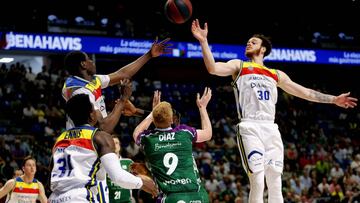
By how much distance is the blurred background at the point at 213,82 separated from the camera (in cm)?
1889

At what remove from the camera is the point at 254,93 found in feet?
24.7

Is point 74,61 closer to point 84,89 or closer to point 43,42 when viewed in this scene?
point 84,89

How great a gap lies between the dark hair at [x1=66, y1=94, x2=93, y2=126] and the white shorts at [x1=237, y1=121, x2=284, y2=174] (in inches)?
99.6

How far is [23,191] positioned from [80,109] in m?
6.91

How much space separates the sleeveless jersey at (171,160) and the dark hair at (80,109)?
1.25 metres

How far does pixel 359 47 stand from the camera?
25891mm

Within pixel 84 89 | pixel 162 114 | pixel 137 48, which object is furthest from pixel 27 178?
pixel 137 48

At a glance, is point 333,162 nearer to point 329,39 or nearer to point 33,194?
point 329,39

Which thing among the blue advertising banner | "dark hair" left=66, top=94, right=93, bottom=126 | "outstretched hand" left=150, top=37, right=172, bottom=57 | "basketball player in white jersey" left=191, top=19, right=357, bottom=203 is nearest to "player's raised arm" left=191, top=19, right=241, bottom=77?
"basketball player in white jersey" left=191, top=19, right=357, bottom=203

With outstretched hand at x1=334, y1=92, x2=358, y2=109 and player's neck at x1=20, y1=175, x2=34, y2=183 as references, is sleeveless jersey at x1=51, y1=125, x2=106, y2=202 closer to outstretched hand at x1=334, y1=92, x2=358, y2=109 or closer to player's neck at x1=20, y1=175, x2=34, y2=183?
outstretched hand at x1=334, y1=92, x2=358, y2=109

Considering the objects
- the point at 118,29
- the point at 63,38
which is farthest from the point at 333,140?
the point at 63,38

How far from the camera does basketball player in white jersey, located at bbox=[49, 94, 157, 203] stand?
200 inches

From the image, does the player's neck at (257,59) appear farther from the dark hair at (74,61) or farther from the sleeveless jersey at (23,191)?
the sleeveless jersey at (23,191)

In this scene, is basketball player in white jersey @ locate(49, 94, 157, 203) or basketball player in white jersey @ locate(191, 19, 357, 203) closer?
basketball player in white jersey @ locate(49, 94, 157, 203)
